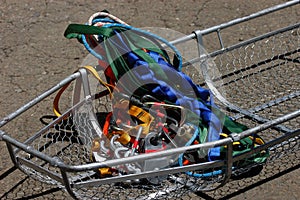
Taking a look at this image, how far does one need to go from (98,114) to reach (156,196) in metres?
0.77

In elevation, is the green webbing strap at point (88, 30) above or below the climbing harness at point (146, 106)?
above

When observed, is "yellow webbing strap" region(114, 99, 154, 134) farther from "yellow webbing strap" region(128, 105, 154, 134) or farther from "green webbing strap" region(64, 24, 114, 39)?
"green webbing strap" region(64, 24, 114, 39)

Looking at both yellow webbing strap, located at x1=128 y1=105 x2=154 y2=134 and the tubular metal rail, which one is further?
yellow webbing strap, located at x1=128 y1=105 x2=154 y2=134

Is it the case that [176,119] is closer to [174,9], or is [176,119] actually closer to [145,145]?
[145,145]

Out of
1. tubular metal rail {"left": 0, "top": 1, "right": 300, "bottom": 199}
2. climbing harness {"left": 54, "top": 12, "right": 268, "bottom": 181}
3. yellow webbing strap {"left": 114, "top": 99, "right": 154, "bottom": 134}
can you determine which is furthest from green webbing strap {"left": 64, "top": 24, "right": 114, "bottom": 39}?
yellow webbing strap {"left": 114, "top": 99, "right": 154, "bottom": 134}

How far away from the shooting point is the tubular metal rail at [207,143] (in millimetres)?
2311

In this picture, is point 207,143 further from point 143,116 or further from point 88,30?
point 88,30

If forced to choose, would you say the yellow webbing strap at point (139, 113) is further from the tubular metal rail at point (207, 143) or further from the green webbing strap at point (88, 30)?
the green webbing strap at point (88, 30)

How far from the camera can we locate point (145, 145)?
104 inches

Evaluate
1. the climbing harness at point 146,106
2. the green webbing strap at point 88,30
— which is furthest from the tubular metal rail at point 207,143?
the green webbing strap at point 88,30

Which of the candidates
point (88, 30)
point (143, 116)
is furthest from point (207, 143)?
point (88, 30)

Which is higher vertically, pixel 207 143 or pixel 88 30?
pixel 88 30

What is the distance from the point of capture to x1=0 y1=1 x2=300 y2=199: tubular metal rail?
2.31 metres

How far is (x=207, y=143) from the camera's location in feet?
7.41
